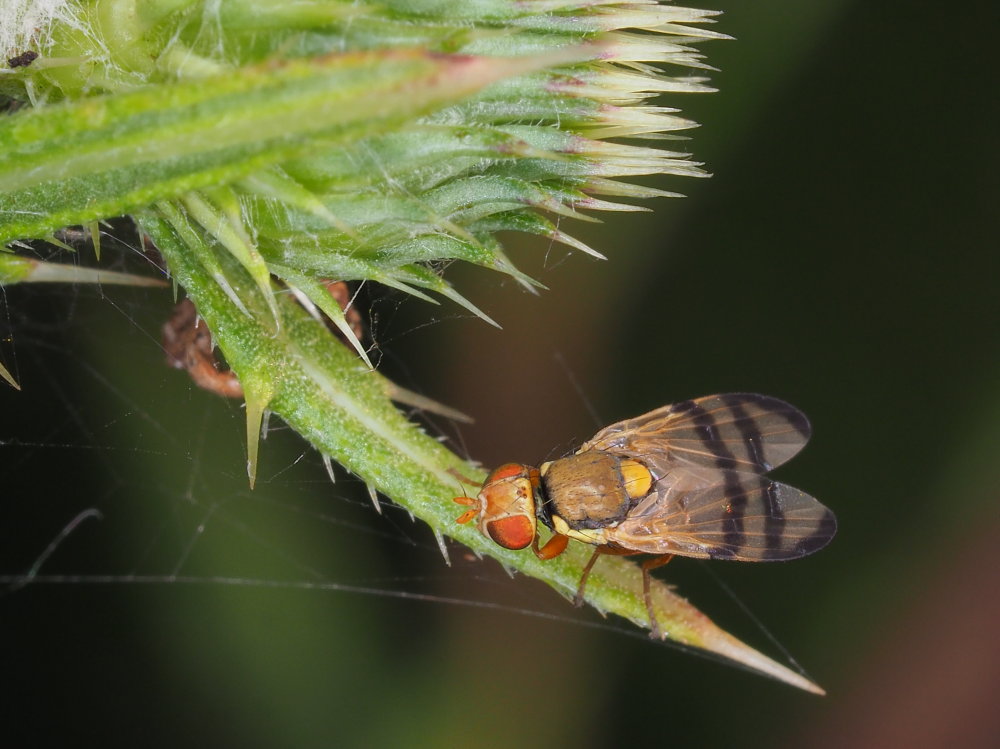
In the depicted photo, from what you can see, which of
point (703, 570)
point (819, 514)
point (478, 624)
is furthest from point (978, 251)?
point (478, 624)

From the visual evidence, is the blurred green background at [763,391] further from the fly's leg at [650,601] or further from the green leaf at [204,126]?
the green leaf at [204,126]

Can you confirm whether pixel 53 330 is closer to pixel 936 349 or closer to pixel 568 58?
pixel 568 58

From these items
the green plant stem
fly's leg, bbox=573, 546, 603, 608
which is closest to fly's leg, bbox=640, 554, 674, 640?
the green plant stem

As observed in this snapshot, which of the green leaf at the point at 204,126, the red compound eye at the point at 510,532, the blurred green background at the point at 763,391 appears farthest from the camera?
the blurred green background at the point at 763,391

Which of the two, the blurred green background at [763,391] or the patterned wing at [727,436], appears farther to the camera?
the blurred green background at [763,391]

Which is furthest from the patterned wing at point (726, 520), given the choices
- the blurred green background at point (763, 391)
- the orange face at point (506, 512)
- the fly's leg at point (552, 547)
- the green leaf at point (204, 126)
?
the green leaf at point (204, 126)

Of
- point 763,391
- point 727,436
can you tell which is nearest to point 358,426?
point 727,436
